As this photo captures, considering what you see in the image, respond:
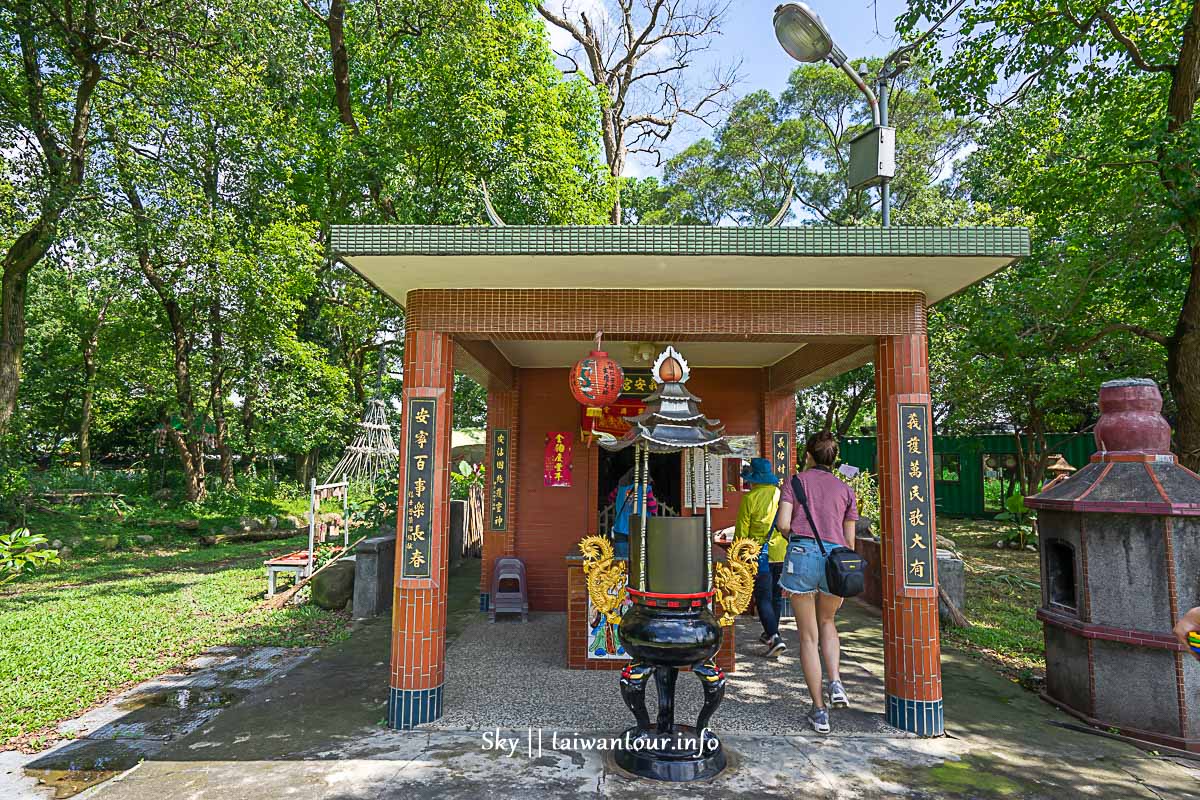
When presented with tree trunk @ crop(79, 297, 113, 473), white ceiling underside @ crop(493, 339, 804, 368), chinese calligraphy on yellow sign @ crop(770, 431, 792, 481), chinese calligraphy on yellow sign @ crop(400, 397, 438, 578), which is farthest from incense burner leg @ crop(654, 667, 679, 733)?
tree trunk @ crop(79, 297, 113, 473)

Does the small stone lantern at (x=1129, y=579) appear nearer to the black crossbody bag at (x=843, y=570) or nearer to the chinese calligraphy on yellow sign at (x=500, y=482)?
the black crossbody bag at (x=843, y=570)

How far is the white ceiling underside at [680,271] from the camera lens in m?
4.24

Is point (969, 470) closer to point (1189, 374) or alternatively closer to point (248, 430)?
point (1189, 374)

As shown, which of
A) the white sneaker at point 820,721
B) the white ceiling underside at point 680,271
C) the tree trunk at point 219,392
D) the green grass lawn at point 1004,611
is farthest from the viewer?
the tree trunk at point 219,392

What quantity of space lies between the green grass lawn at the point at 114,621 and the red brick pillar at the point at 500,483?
180 centimetres

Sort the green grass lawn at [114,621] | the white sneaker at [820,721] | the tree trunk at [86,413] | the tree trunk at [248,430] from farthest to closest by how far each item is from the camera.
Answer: the tree trunk at [248,430]
the tree trunk at [86,413]
the green grass lawn at [114,621]
the white sneaker at [820,721]

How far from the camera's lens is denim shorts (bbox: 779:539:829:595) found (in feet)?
14.6

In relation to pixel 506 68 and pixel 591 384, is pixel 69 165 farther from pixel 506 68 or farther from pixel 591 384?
pixel 591 384

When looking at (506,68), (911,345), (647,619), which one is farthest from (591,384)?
(506,68)

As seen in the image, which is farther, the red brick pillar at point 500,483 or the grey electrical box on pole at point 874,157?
the red brick pillar at point 500,483

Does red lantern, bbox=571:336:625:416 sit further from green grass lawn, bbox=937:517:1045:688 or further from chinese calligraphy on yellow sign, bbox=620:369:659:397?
green grass lawn, bbox=937:517:1045:688

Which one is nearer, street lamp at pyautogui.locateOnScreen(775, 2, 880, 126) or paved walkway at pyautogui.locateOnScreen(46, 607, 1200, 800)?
paved walkway at pyautogui.locateOnScreen(46, 607, 1200, 800)

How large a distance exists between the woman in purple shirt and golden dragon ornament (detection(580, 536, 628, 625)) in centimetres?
114

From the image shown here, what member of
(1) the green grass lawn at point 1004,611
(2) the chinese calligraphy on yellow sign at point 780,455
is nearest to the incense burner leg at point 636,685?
(1) the green grass lawn at point 1004,611
